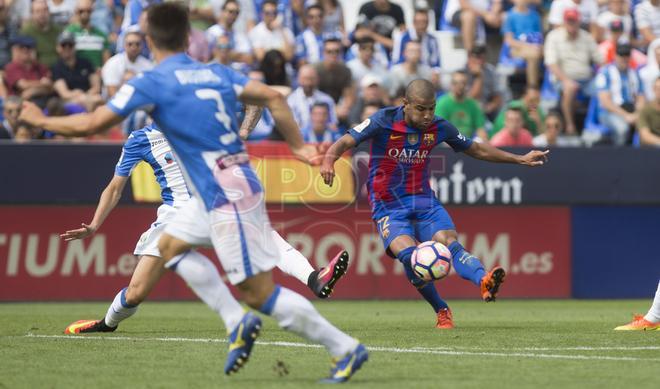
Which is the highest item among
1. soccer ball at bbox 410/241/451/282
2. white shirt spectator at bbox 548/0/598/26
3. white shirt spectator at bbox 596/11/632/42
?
white shirt spectator at bbox 548/0/598/26

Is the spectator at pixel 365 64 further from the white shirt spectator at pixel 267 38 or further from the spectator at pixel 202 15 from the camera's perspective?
the spectator at pixel 202 15

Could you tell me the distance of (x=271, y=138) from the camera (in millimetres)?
17031

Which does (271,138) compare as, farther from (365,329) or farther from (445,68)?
(365,329)

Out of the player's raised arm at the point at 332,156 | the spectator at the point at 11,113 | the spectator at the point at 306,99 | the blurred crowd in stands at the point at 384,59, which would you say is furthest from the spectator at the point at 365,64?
the player's raised arm at the point at 332,156

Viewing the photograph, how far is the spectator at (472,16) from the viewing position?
20219 mm

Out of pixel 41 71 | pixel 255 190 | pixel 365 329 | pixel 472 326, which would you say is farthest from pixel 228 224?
pixel 41 71

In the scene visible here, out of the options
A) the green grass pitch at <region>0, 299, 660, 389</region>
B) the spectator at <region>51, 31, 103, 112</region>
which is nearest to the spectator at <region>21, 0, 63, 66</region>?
the spectator at <region>51, 31, 103, 112</region>

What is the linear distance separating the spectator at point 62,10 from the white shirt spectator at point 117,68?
1444 mm

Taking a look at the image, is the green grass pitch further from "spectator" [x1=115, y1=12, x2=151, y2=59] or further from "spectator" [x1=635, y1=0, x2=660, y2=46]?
"spectator" [x1=635, y1=0, x2=660, y2=46]

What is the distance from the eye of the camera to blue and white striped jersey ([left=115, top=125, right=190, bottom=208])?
1061 centimetres

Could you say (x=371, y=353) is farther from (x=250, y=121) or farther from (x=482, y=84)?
(x=482, y=84)

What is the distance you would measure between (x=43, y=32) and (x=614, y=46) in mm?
9002

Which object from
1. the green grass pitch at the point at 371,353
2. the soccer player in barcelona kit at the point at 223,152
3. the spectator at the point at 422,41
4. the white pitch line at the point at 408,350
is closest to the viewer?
the soccer player in barcelona kit at the point at 223,152

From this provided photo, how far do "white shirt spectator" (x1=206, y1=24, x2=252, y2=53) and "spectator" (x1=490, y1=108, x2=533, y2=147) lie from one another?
4176mm
